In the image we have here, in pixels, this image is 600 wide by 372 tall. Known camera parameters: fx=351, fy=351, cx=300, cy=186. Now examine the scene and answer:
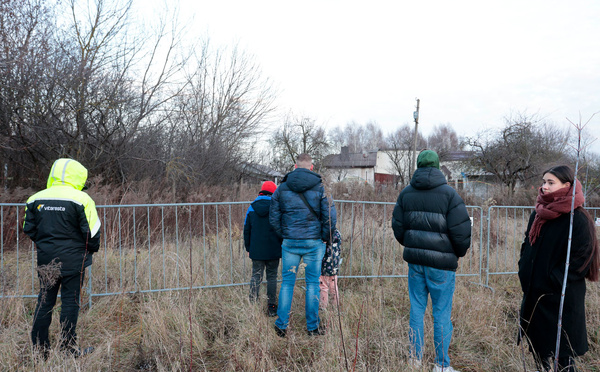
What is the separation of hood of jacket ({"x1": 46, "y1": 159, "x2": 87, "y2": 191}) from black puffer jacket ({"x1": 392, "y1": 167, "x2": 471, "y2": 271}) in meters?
2.99

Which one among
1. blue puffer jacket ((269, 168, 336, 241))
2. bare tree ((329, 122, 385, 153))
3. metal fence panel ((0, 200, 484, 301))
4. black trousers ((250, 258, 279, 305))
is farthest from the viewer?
bare tree ((329, 122, 385, 153))

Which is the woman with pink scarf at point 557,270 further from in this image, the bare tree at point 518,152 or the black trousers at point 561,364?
the bare tree at point 518,152

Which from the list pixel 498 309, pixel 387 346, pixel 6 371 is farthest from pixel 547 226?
pixel 6 371

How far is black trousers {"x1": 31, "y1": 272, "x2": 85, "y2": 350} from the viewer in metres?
3.12

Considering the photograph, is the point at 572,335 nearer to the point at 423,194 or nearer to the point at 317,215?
the point at 423,194

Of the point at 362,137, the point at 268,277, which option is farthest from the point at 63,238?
the point at 362,137

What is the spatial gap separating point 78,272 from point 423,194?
3185 millimetres

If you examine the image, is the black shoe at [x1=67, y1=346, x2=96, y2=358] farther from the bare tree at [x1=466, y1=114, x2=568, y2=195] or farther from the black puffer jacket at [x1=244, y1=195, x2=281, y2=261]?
the bare tree at [x1=466, y1=114, x2=568, y2=195]

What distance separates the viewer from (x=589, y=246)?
252cm

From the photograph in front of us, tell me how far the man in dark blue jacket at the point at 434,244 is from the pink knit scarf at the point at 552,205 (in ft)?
1.77

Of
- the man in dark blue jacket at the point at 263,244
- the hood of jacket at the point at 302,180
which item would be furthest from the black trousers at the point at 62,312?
the hood of jacket at the point at 302,180

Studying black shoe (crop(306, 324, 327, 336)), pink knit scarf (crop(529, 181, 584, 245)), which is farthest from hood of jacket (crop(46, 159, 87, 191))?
pink knit scarf (crop(529, 181, 584, 245))

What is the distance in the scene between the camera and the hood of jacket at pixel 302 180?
3.58 meters

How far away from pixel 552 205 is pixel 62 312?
422cm
